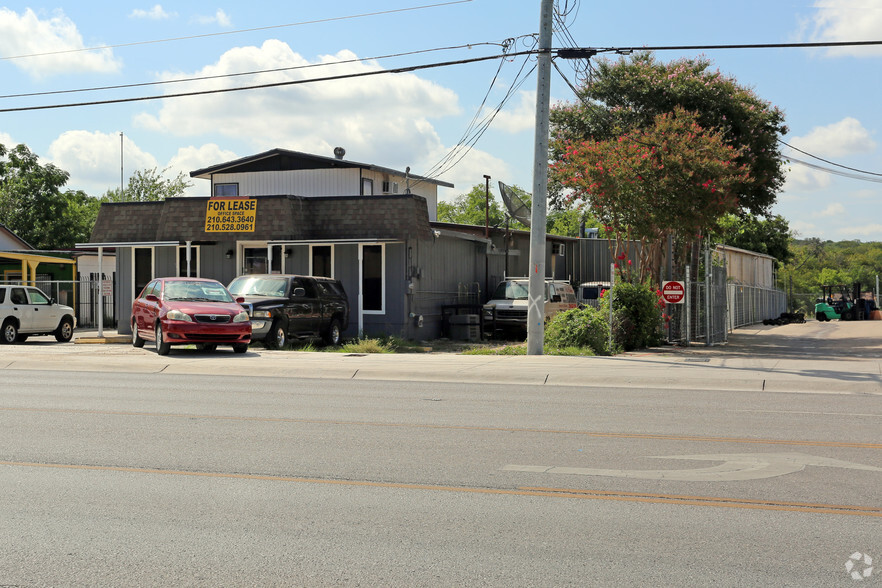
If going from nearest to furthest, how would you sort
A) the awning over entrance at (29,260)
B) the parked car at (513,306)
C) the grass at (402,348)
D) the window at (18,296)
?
the grass at (402,348)
the window at (18,296)
the parked car at (513,306)
the awning over entrance at (29,260)

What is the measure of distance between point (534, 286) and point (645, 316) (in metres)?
4.55

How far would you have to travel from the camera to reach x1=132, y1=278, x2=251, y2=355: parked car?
19.3 m

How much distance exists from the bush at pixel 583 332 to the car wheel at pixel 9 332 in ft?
50.5

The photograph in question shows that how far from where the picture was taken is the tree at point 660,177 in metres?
22.1

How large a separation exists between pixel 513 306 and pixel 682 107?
7.59 metres

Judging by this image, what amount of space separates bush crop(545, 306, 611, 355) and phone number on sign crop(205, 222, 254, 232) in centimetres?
987

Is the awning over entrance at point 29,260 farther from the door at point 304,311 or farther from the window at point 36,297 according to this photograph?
the door at point 304,311

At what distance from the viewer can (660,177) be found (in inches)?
879

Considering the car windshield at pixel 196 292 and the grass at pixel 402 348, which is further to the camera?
the grass at pixel 402 348

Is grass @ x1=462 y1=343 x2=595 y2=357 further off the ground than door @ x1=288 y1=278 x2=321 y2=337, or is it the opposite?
door @ x1=288 y1=278 x2=321 y2=337

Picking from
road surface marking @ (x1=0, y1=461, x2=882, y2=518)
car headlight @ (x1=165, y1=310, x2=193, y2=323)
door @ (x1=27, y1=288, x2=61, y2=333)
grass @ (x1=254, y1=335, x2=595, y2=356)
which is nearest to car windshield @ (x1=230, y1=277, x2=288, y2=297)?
grass @ (x1=254, y1=335, x2=595, y2=356)

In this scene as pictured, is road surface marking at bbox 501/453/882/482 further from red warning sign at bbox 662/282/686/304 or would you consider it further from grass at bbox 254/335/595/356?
red warning sign at bbox 662/282/686/304

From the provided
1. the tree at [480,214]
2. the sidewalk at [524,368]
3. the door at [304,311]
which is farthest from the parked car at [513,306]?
the tree at [480,214]

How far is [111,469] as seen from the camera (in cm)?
752
